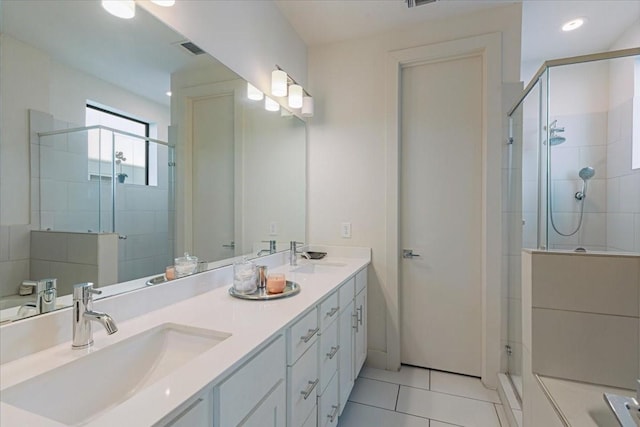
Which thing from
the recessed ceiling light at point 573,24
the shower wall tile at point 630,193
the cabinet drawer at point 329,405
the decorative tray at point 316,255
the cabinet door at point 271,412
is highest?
the recessed ceiling light at point 573,24

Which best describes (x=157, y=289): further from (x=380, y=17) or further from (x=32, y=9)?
(x=380, y=17)

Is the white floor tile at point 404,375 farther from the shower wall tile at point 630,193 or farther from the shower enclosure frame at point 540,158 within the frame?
the shower wall tile at point 630,193

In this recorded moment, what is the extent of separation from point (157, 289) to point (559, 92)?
8.20 ft

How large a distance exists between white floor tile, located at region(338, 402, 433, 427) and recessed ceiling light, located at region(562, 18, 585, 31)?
9.72 feet

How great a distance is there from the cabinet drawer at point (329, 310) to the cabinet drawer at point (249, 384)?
0.39m

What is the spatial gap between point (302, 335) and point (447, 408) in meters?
1.36

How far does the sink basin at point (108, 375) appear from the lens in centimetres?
71

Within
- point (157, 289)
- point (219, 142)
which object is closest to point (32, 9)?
point (219, 142)

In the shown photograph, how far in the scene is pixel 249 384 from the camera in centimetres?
87

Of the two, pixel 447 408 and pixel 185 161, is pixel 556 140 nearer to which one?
pixel 447 408

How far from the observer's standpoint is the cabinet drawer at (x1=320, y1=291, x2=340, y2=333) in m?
1.44

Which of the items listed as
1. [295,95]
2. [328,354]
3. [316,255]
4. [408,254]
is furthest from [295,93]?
[328,354]

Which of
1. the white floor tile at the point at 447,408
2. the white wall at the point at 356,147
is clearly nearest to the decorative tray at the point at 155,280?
the white wall at the point at 356,147

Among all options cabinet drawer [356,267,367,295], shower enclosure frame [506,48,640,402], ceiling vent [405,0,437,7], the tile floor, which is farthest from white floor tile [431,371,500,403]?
ceiling vent [405,0,437,7]
